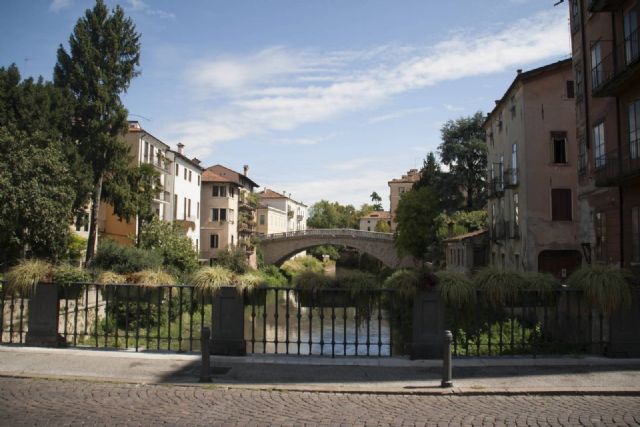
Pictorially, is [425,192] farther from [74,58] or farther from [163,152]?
[74,58]

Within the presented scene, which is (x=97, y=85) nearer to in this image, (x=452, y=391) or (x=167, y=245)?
(x=167, y=245)

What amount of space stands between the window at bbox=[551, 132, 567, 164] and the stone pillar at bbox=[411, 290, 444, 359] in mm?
Result: 23095

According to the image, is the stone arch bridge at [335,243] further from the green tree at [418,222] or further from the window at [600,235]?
the window at [600,235]

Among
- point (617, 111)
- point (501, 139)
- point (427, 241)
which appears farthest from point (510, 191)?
point (427, 241)

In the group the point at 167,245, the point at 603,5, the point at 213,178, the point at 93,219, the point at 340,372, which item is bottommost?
the point at 340,372

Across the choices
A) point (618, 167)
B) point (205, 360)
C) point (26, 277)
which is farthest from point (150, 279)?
point (618, 167)

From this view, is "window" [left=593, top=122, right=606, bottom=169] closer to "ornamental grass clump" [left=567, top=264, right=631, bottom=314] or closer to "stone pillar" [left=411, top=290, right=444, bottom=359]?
"ornamental grass clump" [left=567, top=264, right=631, bottom=314]

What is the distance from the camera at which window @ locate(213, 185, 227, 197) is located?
59.5m

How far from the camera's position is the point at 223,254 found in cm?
4759

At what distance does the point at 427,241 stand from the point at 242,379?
47.7 meters

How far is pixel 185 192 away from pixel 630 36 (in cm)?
4093

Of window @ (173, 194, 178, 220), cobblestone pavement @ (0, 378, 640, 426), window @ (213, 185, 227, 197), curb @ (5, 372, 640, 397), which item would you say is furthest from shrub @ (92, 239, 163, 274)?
window @ (213, 185, 227, 197)

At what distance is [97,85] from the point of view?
31.2m

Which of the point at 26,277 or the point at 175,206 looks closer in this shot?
the point at 26,277
